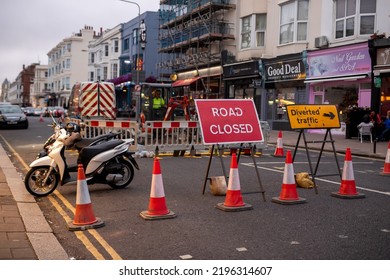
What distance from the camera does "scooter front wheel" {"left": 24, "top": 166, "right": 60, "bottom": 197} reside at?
8.06m

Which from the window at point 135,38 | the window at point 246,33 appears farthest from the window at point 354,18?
the window at point 135,38

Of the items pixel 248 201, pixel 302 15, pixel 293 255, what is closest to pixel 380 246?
pixel 293 255

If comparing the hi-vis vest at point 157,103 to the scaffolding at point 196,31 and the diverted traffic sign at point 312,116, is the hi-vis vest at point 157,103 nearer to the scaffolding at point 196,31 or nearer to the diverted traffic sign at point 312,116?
the diverted traffic sign at point 312,116

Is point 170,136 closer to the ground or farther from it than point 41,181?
farther from it

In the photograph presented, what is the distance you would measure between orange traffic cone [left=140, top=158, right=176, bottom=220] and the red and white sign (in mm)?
1340

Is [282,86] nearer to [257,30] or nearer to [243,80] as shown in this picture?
[243,80]

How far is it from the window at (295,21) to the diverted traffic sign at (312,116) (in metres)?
18.6

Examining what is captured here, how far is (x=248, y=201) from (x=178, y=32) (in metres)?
34.3

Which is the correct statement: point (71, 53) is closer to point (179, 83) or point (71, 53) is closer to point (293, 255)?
point (179, 83)

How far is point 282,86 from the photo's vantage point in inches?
1133

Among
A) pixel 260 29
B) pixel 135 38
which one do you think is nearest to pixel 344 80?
pixel 260 29

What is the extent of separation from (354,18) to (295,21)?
437 centimetres

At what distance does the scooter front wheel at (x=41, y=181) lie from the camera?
8.06 m

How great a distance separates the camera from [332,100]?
988 inches
